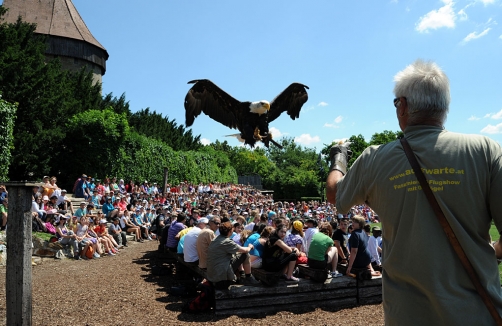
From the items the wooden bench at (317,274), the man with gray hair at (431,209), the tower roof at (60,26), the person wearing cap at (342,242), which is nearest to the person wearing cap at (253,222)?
the person wearing cap at (342,242)

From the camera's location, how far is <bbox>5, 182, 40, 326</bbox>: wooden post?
4.70 meters

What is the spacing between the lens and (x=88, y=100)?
28.2m

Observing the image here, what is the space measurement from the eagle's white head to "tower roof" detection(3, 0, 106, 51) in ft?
101

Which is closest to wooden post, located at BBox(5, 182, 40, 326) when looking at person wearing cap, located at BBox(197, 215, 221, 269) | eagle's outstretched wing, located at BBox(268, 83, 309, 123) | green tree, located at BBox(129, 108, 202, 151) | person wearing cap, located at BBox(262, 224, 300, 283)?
person wearing cap, located at BBox(197, 215, 221, 269)

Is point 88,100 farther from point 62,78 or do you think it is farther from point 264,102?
point 264,102

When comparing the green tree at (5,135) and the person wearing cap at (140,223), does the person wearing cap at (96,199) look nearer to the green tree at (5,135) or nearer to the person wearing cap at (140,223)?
the person wearing cap at (140,223)

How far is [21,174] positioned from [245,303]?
18434 mm

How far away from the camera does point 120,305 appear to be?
6699 mm

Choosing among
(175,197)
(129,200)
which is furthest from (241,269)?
(175,197)

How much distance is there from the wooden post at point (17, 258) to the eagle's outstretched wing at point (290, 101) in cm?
515

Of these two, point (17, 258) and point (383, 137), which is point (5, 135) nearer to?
point (17, 258)

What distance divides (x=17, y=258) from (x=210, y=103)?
490 centimetres

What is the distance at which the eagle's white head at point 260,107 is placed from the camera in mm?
7270

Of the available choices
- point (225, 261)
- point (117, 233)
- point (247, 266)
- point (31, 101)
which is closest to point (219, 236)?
point (225, 261)
